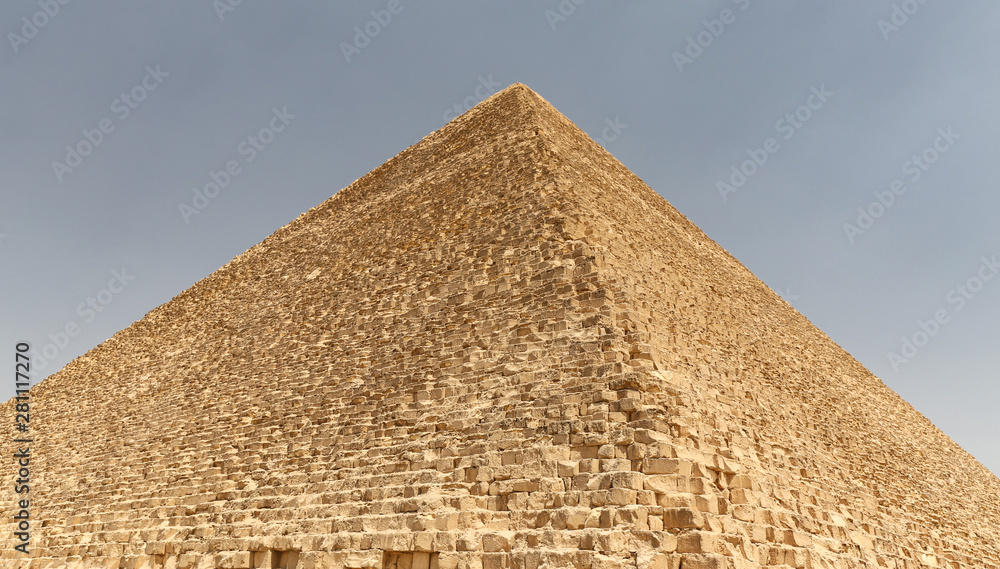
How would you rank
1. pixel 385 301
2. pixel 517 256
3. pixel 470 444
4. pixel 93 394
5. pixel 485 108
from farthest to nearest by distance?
pixel 485 108 < pixel 93 394 < pixel 385 301 < pixel 517 256 < pixel 470 444

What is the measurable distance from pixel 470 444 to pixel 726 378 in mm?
4792

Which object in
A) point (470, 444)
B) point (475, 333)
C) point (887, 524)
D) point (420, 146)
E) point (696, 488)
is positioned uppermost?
point (420, 146)

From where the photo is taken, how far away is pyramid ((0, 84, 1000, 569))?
6246 millimetres

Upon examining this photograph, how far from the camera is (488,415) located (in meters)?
7.35

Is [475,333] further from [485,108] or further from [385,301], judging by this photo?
[485,108]

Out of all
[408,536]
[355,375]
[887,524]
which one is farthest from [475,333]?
[887,524]

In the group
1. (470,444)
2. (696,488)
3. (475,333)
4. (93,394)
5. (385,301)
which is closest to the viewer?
(696,488)

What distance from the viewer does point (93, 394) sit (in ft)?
51.8

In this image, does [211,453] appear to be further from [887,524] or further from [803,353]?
[803,353]

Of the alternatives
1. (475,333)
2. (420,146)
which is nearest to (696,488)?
(475,333)

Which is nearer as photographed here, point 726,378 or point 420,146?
point 726,378

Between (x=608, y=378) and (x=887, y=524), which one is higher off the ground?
(x=608, y=378)

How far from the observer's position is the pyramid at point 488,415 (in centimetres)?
625

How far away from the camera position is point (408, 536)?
648 centimetres
